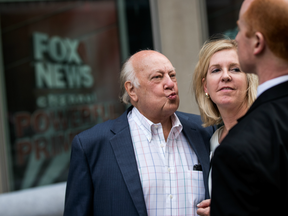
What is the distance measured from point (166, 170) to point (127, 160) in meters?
0.28

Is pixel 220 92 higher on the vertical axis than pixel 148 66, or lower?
lower

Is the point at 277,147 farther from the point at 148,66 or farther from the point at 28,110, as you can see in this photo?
the point at 28,110

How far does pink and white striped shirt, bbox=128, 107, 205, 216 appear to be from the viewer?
2066mm

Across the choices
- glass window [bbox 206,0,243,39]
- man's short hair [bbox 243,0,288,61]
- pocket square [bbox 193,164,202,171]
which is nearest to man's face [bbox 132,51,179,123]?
pocket square [bbox 193,164,202,171]

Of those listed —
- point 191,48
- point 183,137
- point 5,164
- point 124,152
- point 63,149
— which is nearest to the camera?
point 124,152

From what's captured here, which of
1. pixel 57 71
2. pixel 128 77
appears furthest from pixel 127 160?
pixel 57 71

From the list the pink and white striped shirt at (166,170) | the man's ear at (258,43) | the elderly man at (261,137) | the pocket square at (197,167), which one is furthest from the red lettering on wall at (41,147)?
the man's ear at (258,43)

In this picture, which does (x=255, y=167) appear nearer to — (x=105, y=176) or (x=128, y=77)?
A: (x=105, y=176)

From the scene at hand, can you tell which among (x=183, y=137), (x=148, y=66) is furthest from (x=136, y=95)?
(x=183, y=137)

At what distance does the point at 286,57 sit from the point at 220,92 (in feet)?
3.57

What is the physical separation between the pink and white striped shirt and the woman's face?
38cm

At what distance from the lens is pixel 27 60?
4867 millimetres

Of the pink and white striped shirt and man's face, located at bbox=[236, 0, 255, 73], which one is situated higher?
man's face, located at bbox=[236, 0, 255, 73]

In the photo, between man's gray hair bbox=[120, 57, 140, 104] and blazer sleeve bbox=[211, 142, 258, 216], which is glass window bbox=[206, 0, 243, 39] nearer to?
man's gray hair bbox=[120, 57, 140, 104]
